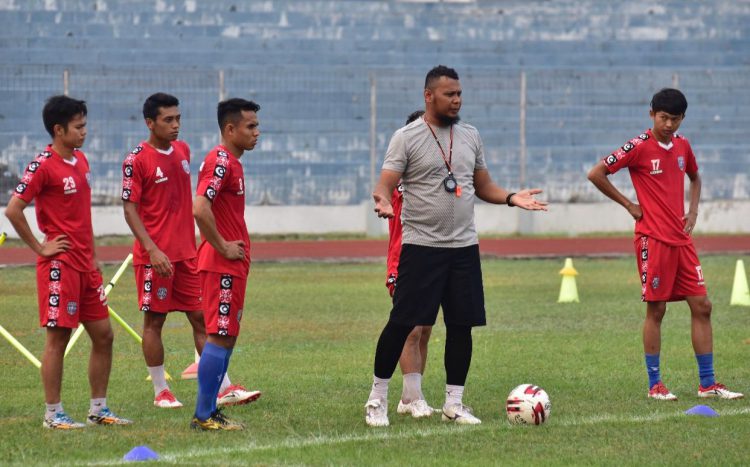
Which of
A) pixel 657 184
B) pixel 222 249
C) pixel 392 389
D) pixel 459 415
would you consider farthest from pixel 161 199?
pixel 657 184

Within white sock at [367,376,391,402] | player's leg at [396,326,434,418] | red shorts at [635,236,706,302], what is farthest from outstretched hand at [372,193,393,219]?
→ red shorts at [635,236,706,302]

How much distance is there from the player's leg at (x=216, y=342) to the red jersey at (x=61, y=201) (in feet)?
2.69

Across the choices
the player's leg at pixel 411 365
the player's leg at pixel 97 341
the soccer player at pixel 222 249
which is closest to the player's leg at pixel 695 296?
the player's leg at pixel 411 365

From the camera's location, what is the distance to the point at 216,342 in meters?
8.15

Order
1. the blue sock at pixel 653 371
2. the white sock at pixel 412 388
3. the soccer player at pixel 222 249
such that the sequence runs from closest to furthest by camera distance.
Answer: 1. the soccer player at pixel 222 249
2. the white sock at pixel 412 388
3. the blue sock at pixel 653 371

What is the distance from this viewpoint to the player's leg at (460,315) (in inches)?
332

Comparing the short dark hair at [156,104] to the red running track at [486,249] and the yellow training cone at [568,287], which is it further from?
the red running track at [486,249]

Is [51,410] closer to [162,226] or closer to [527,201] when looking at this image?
[162,226]

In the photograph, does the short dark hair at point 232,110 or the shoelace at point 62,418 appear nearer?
the shoelace at point 62,418

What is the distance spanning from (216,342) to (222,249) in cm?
57

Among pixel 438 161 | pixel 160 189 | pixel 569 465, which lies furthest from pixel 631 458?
pixel 160 189

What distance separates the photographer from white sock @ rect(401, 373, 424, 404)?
344 inches

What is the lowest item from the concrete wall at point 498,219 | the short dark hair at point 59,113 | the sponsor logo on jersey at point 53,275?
the concrete wall at point 498,219

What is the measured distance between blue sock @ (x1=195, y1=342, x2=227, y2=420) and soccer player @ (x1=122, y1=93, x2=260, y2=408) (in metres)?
1.05
